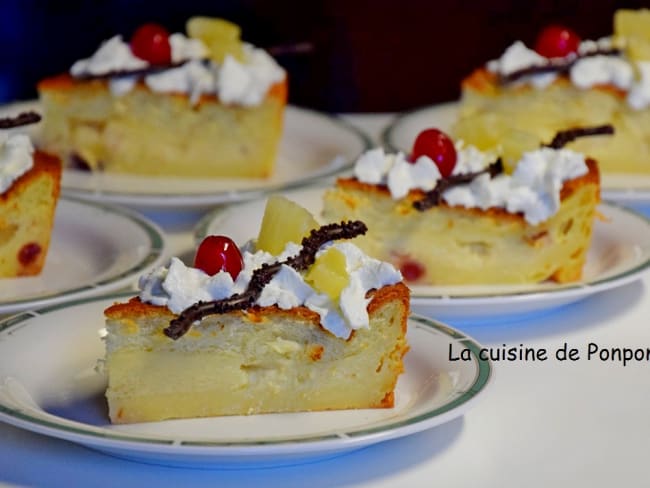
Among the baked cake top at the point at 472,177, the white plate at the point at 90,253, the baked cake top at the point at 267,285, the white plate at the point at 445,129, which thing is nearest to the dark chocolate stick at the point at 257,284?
the baked cake top at the point at 267,285

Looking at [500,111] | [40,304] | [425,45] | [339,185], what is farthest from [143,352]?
[425,45]

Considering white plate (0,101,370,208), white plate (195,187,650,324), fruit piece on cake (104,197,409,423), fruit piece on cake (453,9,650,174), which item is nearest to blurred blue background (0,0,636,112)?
white plate (0,101,370,208)

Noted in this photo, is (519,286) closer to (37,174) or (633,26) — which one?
(37,174)

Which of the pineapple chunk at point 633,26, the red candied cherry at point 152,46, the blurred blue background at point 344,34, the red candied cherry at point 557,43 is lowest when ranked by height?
the red candied cherry at point 152,46

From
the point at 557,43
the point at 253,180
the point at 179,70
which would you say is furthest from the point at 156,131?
the point at 557,43

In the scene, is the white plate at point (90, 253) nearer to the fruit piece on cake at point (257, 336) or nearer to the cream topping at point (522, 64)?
the fruit piece on cake at point (257, 336)

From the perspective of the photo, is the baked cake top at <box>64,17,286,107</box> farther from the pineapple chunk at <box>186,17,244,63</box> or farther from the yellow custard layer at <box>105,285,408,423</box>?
the yellow custard layer at <box>105,285,408,423</box>
